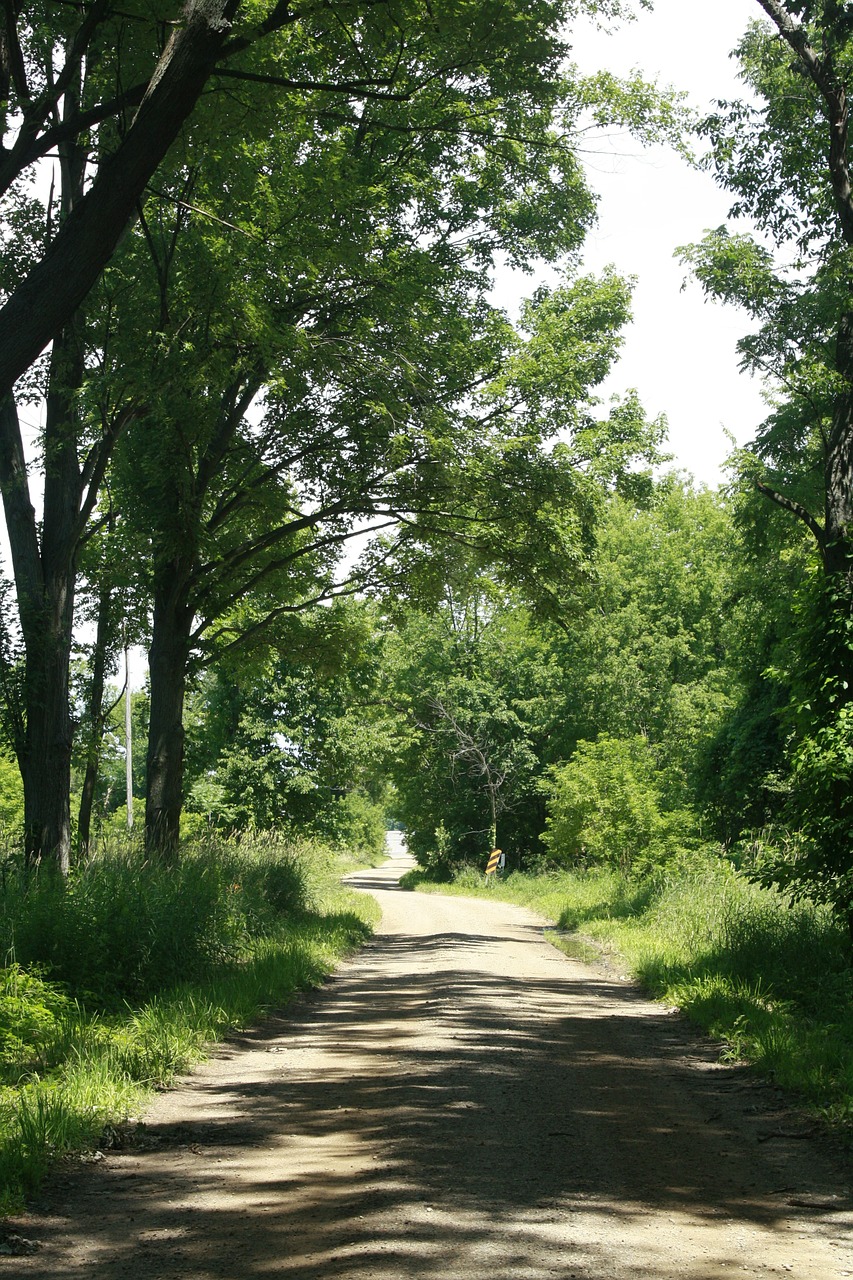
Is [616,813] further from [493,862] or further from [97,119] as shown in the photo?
[97,119]

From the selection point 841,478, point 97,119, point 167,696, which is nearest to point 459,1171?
point 97,119

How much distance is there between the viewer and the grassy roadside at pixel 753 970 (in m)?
7.57

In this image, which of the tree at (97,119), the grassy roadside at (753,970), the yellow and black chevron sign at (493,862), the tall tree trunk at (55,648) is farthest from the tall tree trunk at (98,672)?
the yellow and black chevron sign at (493,862)

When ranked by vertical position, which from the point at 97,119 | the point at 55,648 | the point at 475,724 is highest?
the point at 97,119

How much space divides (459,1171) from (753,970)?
614 centimetres

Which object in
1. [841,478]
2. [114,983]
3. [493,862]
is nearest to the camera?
[114,983]

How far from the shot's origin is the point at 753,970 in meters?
10.7

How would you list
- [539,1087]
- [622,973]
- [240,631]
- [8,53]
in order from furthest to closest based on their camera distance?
[240,631] < [622,973] < [8,53] < [539,1087]

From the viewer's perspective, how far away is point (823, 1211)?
16.3 ft

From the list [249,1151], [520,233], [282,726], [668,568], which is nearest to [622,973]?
[249,1151]

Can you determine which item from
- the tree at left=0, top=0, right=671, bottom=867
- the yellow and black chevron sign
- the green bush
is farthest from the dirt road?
the yellow and black chevron sign

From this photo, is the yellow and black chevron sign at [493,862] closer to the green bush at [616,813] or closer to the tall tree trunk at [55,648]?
the green bush at [616,813]

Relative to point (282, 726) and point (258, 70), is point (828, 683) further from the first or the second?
point (282, 726)

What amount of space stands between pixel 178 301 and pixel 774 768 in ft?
57.9
